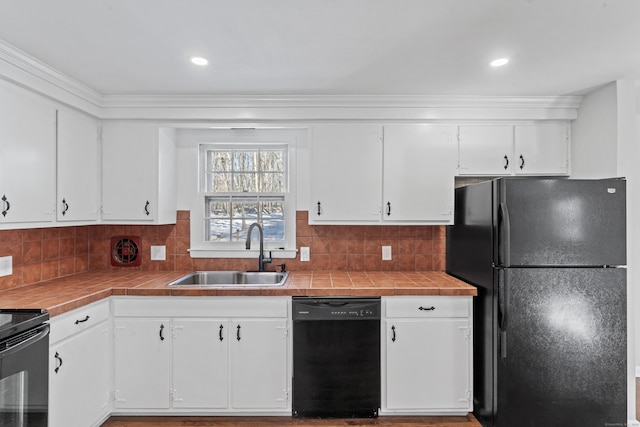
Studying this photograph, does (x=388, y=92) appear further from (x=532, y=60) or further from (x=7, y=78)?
(x=7, y=78)

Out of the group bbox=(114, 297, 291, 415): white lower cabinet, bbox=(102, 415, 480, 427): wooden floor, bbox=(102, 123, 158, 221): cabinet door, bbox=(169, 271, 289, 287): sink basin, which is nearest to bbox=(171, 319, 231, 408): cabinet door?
Answer: bbox=(114, 297, 291, 415): white lower cabinet

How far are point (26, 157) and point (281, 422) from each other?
2311 mm

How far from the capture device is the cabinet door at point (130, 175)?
295 centimetres

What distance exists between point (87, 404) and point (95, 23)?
2.15 meters

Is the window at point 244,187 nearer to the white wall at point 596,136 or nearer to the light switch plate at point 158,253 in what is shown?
the light switch plate at point 158,253

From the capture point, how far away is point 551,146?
9.79 feet

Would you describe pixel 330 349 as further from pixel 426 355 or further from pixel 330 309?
pixel 426 355

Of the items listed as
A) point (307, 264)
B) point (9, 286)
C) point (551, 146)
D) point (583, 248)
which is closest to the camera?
point (583, 248)

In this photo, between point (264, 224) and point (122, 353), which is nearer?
point (122, 353)

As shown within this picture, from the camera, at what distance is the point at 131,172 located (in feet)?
9.69

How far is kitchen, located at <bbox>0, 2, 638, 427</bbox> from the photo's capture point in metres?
2.53

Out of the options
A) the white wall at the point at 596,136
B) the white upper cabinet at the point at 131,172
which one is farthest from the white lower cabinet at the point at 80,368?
the white wall at the point at 596,136

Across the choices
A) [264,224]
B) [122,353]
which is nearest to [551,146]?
[264,224]

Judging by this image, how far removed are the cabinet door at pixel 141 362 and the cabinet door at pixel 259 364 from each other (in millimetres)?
458
